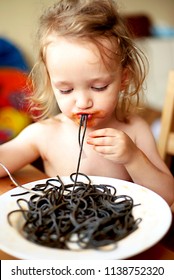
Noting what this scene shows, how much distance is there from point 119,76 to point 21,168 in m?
0.39

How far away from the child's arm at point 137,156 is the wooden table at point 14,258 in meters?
0.18

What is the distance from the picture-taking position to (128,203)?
30.2 inches

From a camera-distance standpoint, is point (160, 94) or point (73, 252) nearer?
point (73, 252)

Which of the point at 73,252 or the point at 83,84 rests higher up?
the point at 83,84

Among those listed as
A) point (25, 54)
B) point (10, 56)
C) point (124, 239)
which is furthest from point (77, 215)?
point (25, 54)

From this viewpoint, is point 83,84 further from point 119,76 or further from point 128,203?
point 128,203

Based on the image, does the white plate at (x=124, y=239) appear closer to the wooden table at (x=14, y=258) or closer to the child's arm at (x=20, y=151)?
the wooden table at (x=14, y=258)

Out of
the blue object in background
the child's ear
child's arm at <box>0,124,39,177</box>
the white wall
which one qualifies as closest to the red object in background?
the blue object in background

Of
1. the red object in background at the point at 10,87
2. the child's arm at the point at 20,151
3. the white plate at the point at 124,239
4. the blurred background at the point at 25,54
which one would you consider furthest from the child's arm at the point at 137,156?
the red object in background at the point at 10,87

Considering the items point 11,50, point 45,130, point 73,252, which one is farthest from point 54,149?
point 11,50

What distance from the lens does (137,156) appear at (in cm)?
93

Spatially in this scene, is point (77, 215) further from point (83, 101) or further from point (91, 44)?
point (91, 44)

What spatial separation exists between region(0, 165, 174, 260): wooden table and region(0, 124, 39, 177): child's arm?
0.07 ft

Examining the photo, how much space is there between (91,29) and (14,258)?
1.79 ft
